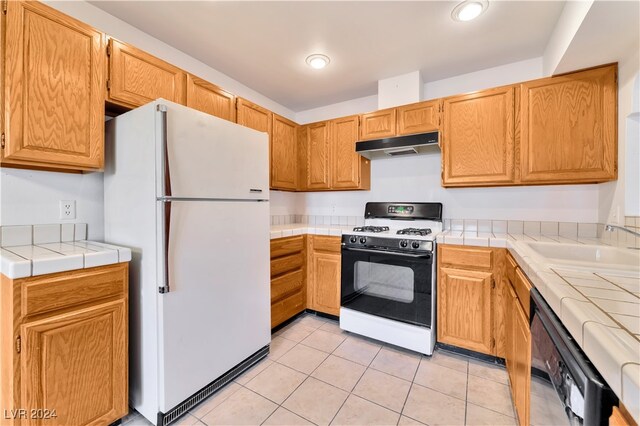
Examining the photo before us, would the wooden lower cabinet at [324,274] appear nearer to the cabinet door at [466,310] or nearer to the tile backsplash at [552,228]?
the cabinet door at [466,310]

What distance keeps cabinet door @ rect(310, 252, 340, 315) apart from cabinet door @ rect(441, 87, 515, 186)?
1.27 meters

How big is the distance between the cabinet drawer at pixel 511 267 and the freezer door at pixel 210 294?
1.62 m

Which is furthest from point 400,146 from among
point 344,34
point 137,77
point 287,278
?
point 137,77

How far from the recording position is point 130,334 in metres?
1.49

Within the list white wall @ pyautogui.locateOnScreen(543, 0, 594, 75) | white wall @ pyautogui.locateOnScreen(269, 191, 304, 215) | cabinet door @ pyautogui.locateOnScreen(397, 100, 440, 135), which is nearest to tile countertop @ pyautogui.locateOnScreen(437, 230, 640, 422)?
white wall @ pyautogui.locateOnScreen(543, 0, 594, 75)

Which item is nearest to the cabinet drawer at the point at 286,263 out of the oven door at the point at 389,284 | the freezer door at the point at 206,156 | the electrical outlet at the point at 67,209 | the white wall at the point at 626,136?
the oven door at the point at 389,284

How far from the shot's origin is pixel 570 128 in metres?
1.85

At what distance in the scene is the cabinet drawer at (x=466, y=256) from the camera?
Answer: 191cm

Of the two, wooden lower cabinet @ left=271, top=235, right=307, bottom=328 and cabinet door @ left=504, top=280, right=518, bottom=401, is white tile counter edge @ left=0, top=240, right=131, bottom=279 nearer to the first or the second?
wooden lower cabinet @ left=271, top=235, right=307, bottom=328

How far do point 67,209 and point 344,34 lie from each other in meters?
2.16

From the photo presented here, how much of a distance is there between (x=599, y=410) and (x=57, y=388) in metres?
1.85

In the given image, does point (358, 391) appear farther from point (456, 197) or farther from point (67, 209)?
point (67, 209)

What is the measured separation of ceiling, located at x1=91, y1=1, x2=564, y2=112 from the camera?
167 cm

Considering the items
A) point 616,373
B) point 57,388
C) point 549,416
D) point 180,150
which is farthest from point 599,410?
point 57,388
